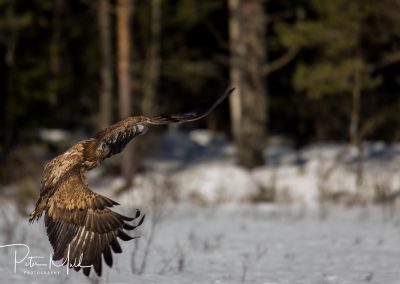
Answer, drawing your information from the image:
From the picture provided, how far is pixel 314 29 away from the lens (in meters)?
17.1

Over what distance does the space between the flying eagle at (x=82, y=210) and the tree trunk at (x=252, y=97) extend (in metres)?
12.8

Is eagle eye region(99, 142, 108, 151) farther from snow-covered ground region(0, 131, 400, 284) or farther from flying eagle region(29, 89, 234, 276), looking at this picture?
snow-covered ground region(0, 131, 400, 284)

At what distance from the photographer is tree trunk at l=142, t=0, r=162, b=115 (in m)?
22.3

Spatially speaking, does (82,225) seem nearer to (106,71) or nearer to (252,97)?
(252,97)

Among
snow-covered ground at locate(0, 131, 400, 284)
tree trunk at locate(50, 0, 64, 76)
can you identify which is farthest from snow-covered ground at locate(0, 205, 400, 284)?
tree trunk at locate(50, 0, 64, 76)

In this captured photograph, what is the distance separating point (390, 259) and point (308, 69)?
359 inches

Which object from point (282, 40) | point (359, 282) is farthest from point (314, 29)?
point (359, 282)

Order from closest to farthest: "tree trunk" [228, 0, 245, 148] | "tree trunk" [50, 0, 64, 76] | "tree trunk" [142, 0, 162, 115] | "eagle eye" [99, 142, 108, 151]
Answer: "eagle eye" [99, 142, 108, 151] → "tree trunk" [228, 0, 245, 148] → "tree trunk" [50, 0, 64, 76] → "tree trunk" [142, 0, 162, 115]

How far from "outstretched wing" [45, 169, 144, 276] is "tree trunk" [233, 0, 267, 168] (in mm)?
13168

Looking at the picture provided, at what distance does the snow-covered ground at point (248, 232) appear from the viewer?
25.5ft

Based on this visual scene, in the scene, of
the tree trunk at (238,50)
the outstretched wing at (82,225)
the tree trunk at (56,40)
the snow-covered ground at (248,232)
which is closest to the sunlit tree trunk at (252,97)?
the tree trunk at (238,50)

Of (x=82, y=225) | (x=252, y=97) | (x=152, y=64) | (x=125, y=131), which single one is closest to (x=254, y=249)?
(x=125, y=131)

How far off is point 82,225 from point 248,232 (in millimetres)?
5983

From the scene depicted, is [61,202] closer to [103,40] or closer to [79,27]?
[103,40]
